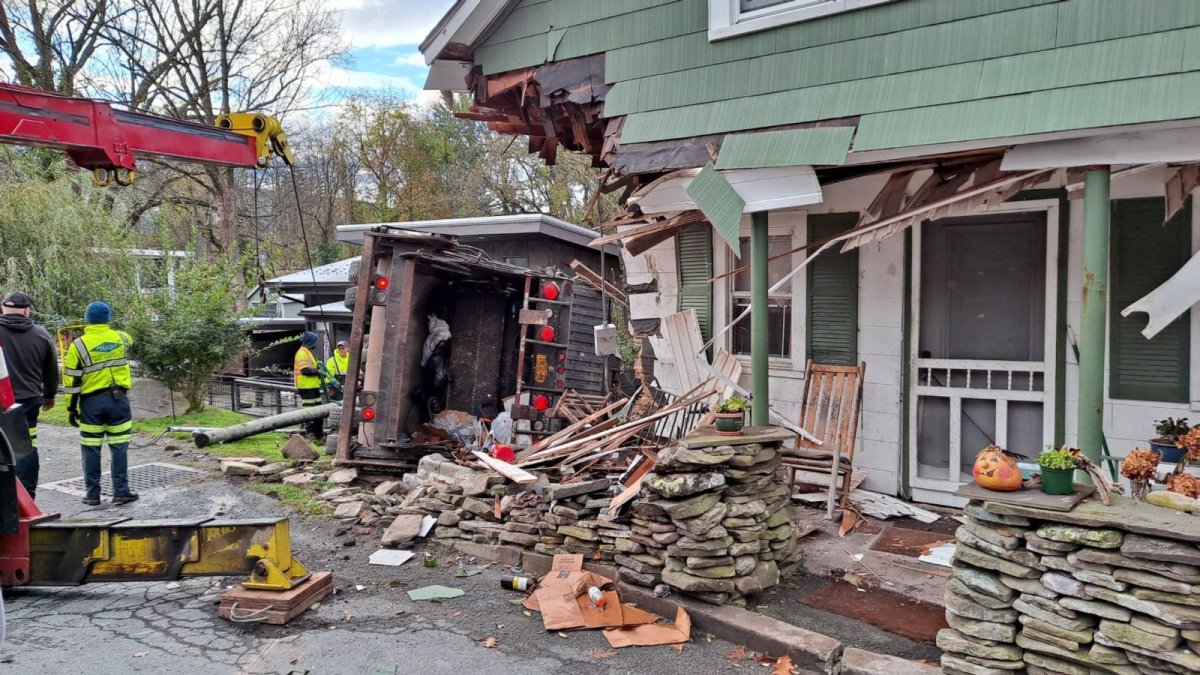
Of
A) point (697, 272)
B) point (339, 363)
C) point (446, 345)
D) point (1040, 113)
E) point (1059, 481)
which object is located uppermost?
point (1040, 113)

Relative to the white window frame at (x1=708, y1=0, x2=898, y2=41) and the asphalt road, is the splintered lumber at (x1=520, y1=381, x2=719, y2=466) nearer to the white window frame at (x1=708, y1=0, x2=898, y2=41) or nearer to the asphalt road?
the asphalt road

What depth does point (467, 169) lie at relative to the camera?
24.9 m

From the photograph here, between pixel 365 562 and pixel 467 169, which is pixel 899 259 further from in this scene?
pixel 467 169

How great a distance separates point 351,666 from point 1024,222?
5.74 metres

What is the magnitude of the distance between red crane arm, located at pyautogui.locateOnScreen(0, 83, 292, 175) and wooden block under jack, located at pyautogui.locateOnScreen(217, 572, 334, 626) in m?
3.34

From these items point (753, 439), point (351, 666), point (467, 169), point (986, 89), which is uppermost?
point (467, 169)

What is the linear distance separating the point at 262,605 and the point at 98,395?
3940 mm

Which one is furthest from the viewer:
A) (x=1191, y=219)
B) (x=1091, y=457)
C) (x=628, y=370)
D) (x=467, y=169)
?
(x=467, y=169)

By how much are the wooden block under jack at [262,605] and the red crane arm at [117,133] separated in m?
3.34

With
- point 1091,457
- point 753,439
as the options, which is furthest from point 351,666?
point 1091,457

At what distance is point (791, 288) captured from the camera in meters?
6.98

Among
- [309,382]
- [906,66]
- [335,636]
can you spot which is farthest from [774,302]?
[309,382]

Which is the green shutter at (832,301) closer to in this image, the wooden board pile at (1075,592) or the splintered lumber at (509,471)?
the splintered lumber at (509,471)

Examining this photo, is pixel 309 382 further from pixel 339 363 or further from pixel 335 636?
pixel 335 636
